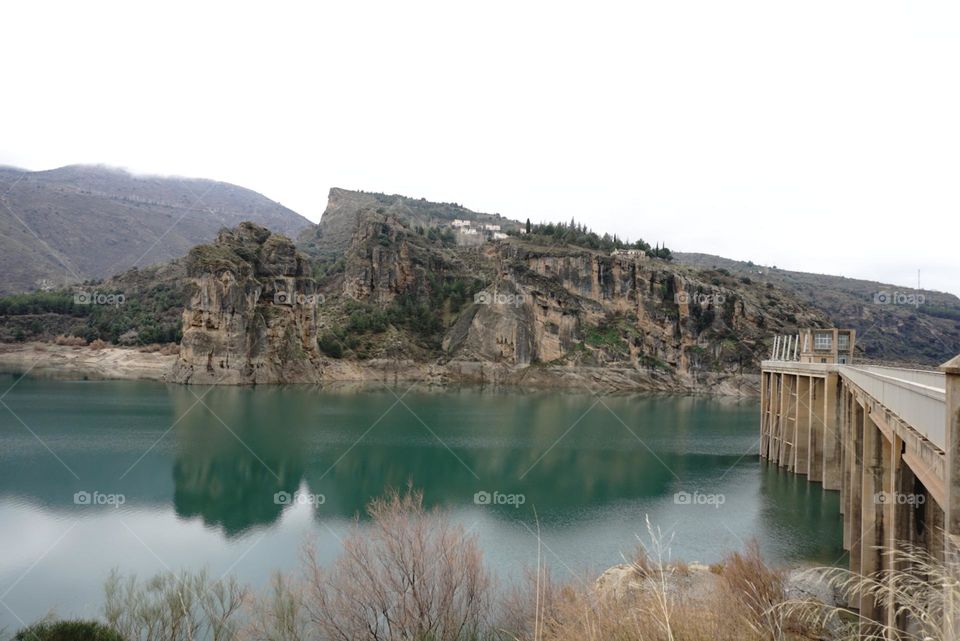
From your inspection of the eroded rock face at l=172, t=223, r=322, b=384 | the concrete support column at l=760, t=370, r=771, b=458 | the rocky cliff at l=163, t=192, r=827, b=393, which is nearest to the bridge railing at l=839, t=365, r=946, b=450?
the concrete support column at l=760, t=370, r=771, b=458

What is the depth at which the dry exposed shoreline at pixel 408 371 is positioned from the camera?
87062mm

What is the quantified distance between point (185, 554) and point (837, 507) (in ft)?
86.2

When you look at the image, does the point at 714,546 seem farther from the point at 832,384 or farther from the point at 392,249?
the point at 392,249

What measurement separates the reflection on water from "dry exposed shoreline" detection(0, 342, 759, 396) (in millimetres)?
27779

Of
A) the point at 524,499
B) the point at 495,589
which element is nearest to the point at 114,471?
the point at 524,499

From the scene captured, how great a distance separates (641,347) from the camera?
94875mm

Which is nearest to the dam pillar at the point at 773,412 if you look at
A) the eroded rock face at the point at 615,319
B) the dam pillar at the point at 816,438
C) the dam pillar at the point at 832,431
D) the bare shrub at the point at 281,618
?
the dam pillar at the point at 816,438

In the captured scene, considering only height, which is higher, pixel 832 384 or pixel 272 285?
pixel 272 285

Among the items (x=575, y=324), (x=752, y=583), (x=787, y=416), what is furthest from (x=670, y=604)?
(x=575, y=324)

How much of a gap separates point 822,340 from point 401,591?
31.6 metres

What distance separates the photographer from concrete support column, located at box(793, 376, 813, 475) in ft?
109

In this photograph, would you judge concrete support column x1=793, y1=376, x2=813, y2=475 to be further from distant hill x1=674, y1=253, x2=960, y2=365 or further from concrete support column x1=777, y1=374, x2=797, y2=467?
distant hill x1=674, y1=253, x2=960, y2=365

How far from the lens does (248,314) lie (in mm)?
81812

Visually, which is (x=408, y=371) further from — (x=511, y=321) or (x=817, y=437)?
(x=817, y=437)
